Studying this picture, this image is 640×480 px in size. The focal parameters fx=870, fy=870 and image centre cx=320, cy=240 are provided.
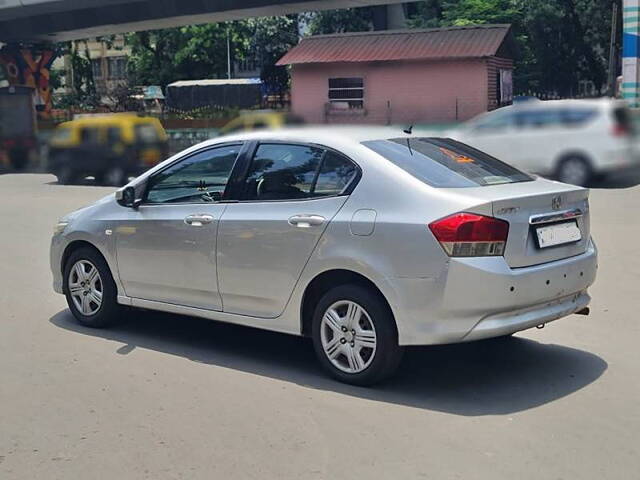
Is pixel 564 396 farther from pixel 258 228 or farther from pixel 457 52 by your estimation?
pixel 457 52

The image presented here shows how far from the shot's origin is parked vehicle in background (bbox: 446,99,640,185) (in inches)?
641

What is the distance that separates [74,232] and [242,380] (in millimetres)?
2101

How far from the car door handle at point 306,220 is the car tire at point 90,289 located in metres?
1.84

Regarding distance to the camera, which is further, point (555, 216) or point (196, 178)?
point (196, 178)

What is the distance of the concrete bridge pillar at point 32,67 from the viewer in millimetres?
30828

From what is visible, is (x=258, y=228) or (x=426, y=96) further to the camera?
(x=426, y=96)

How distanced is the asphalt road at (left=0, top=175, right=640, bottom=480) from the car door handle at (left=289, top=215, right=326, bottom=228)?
3.13 feet

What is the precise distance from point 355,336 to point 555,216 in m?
1.36

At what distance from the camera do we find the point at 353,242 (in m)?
5.01

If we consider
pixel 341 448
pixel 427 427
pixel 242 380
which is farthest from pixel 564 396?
pixel 242 380

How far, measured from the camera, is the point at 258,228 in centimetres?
548

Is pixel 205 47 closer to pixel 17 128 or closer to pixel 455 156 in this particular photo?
pixel 17 128

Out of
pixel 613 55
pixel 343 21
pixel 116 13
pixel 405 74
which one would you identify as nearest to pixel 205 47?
pixel 343 21

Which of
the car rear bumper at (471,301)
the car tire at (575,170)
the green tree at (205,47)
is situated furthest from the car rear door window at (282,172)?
the green tree at (205,47)
